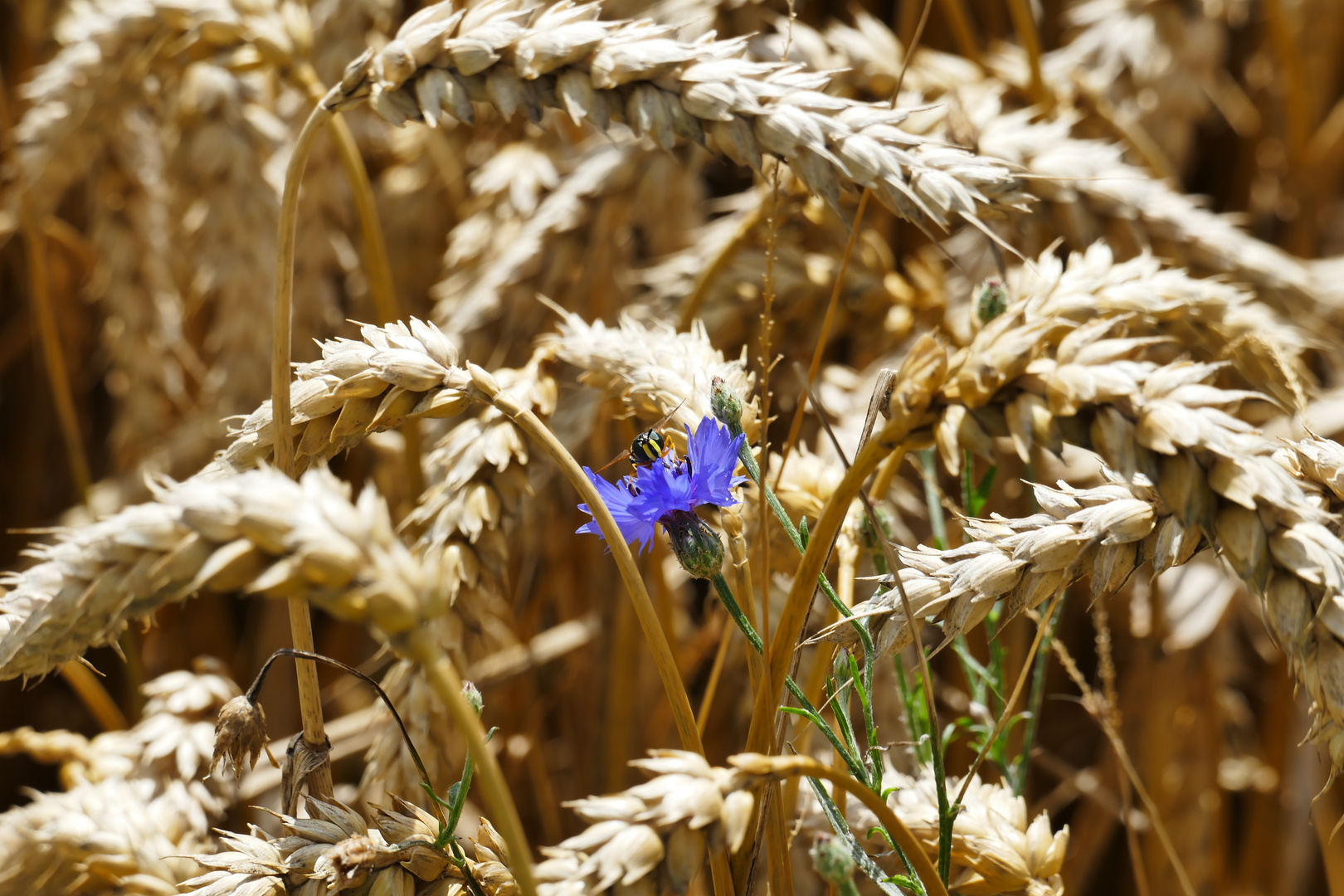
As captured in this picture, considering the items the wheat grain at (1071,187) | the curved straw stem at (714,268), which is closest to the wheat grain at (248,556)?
the curved straw stem at (714,268)

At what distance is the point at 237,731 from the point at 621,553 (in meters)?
0.25

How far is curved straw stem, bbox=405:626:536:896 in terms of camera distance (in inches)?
14.9

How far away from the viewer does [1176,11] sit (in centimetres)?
148

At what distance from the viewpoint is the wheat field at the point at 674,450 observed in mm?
460

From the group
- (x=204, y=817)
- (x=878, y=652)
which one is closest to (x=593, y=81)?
(x=878, y=652)

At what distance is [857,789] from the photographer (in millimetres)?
461

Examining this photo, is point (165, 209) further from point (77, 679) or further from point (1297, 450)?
point (1297, 450)

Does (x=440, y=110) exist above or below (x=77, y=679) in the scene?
above

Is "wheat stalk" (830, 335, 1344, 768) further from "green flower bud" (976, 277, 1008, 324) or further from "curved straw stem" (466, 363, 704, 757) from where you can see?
"green flower bud" (976, 277, 1008, 324)

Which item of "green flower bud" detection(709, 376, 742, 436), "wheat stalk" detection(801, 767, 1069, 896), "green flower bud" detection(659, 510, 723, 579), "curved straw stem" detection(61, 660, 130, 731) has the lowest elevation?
"curved straw stem" detection(61, 660, 130, 731)

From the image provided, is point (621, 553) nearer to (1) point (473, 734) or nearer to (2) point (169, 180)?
(1) point (473, 734)

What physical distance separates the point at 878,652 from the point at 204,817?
2.02 ft

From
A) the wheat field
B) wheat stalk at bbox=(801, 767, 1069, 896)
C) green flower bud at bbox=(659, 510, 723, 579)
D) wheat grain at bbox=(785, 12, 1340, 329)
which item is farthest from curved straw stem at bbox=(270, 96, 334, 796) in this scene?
wheat grain at bbox=(785, 12, 1340, 329)

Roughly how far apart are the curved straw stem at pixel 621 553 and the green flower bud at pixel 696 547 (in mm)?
32
